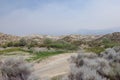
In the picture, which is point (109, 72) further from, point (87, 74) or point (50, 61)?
point (50, 61)

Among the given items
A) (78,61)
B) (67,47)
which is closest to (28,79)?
(78,61)

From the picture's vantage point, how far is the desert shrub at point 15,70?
1278 centimetres

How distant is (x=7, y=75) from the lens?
1291 cm

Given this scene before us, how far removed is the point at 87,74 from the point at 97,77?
34cm

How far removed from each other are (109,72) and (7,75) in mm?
3636

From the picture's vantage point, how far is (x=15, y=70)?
1294 centimetres

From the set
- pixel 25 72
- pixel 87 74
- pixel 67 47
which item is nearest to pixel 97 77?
pixel 87 74

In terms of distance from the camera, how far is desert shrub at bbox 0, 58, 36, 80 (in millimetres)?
12776

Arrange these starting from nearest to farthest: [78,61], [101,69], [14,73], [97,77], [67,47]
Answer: [97,77], [14,73], [101,69], [78,61], [67,47]

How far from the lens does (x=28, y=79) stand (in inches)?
472

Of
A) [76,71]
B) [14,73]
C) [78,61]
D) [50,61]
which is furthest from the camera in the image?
[50,61]

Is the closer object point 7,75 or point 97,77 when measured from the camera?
point 97,77

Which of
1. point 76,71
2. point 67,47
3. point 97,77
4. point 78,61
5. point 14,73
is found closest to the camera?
point 97,77

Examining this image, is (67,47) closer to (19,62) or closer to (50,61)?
(50,61)
